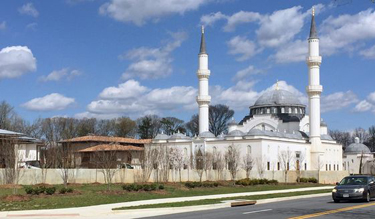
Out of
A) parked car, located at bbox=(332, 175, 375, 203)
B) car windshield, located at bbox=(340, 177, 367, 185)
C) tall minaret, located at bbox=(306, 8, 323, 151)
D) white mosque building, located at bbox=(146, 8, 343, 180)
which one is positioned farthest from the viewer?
tall minaret, located at bbox=(306, 8, 323, 151)

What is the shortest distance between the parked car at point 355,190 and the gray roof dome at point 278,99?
244 ft

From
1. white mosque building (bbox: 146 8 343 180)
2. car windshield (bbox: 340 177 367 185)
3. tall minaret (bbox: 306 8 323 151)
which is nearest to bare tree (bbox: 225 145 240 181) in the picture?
white mosque building (bbox: 146 8 343 180)

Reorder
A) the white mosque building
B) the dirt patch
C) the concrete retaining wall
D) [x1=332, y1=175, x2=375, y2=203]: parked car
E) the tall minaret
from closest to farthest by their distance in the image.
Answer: the dirt patch, [x1=332, y1=175, x2=375, y2=203]: parked car, the concrete retaining wall, the white mosque building, the tall minaret

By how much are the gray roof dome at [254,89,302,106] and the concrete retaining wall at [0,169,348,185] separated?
37401 millimetres

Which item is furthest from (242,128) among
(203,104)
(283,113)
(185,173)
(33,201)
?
(33,201)

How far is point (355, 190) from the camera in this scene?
84.7 ft

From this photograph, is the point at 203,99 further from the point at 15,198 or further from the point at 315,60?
the point at 15,198

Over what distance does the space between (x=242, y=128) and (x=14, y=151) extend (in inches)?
2615

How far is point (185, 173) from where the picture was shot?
5391 centimetres

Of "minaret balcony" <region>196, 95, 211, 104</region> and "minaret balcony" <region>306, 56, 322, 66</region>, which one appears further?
"minaret balcony" <region>196, 95, 211, 104</region>

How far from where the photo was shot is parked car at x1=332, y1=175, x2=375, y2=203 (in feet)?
84.7

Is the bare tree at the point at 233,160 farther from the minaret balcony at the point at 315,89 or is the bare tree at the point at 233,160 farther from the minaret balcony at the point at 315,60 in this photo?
the minaret balcony at the point at 315,60

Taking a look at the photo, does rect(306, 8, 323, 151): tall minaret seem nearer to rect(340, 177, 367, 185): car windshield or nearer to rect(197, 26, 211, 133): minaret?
rect(197, 26, 211, 133): minaret

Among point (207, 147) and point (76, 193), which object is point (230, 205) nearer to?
point (76, 193)
